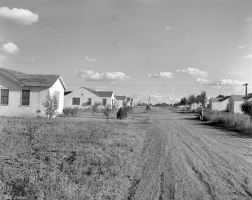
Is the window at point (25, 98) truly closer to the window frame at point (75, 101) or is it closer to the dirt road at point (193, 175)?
the dirt road at point (193, 175)

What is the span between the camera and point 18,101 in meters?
22.3

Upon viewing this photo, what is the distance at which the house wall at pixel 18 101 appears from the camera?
22141 mm

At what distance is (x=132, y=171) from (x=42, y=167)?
2366mm

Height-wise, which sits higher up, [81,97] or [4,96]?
[81,97]

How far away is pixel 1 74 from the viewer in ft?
71.6

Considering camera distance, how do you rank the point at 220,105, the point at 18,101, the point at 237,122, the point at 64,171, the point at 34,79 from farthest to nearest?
the point at 220,105
the point at 34,79
the point at 18,101
the point at 237,122
the point at 64,171

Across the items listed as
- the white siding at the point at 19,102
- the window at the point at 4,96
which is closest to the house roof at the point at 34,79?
the white siding at the point at 19,102

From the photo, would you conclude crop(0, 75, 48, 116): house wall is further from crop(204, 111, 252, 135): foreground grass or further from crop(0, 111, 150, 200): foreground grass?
crop(204, 111, 252, 135): foreground grass

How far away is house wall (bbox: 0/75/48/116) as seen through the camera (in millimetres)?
22141

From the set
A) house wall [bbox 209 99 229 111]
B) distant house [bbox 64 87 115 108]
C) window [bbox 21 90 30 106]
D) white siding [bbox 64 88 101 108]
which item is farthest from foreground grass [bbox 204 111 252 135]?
house wall [bbox 209 99 229 111]

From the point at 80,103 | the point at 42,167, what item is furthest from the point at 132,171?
the point at 80,103

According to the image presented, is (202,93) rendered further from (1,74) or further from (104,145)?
(104,145)

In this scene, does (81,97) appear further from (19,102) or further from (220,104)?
(220,104)

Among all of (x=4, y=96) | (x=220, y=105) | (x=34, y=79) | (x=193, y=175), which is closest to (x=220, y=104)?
(x=220, y=105)
